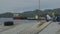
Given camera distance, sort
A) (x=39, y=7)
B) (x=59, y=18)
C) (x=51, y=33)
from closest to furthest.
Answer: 1. (x=51, y=33)
2. (x=39, y=7)
3. (x=59, y=18)

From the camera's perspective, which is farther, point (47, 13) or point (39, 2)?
point (47, 13)

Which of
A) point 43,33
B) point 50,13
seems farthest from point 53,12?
point 43,33

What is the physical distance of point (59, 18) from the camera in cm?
1800

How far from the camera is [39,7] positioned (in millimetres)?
15852

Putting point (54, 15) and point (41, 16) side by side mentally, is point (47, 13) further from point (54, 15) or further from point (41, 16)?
point (41, 16)

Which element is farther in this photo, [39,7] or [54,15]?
[54,15]

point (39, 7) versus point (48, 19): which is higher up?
point (39, 7)

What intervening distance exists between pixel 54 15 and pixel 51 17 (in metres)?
0.39

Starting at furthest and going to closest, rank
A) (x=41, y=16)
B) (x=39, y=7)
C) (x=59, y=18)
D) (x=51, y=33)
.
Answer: (x=41, y=16) < (x=59, y=18) < (x=39, y=7) < (x=51, y=33)

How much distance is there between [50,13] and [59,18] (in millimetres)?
1242

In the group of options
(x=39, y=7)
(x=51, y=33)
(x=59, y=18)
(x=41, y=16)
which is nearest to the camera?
(x=51, y=33)

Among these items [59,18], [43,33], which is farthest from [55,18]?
[43,33]

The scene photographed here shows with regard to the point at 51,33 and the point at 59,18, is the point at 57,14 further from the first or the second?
the point at 51,33

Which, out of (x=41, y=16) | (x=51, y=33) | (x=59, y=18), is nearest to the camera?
(x=51, y=33)
